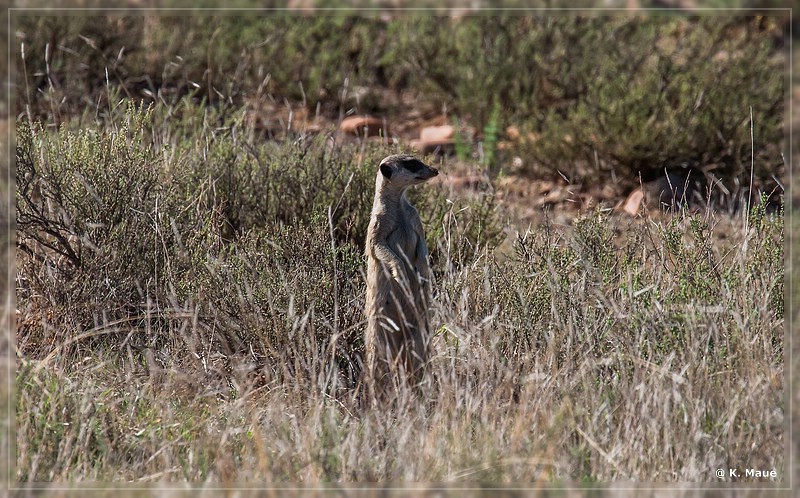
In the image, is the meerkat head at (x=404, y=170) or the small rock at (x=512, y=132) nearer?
the meerkat head at (x=404, y=170)

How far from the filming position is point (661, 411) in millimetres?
3525

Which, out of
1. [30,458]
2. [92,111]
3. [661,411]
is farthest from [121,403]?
[92,111]

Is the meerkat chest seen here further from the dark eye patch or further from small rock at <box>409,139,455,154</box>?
small rock at <box>409,139,455,154</box>

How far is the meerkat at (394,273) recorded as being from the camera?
4.23 metres

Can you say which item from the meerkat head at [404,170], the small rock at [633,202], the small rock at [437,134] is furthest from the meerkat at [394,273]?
the small rock at [437,134]

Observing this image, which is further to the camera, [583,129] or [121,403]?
[583,129]

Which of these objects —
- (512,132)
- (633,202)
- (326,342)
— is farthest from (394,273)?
(512,132)

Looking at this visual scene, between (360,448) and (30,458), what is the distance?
1.15 metres

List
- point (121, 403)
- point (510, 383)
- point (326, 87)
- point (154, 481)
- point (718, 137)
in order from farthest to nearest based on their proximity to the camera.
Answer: point (326, 87), point (718, 137), point (121, 403), point (510, 383), point (154, 481)

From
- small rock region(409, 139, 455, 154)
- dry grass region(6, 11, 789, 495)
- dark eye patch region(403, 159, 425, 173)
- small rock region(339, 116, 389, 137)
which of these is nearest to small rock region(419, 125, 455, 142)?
small rock region(409, 139, 455, 154)

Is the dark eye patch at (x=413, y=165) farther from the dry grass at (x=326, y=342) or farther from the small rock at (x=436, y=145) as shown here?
the small rock at (x=436, y=145)

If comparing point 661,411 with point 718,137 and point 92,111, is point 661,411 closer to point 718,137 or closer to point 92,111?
point 718,137

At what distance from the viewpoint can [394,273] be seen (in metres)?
4.14

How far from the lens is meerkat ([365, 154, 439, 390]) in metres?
4.23
